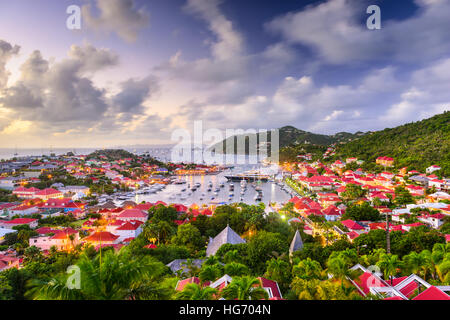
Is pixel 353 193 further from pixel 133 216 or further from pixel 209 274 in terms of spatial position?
pixel 209 274

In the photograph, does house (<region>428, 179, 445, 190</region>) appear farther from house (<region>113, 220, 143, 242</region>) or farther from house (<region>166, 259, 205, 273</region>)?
house (<region>113, 220, 143, 242</region>)

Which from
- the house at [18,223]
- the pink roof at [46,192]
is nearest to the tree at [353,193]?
the house at [18,223]

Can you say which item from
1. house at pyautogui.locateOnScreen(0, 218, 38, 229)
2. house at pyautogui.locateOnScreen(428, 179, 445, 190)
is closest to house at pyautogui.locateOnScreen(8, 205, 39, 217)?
house at pyautogui.locateOnScreen(0, 218, 38, 229)

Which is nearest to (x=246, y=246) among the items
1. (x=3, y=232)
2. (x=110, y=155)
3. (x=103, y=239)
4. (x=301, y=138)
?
(x=103, y=239)

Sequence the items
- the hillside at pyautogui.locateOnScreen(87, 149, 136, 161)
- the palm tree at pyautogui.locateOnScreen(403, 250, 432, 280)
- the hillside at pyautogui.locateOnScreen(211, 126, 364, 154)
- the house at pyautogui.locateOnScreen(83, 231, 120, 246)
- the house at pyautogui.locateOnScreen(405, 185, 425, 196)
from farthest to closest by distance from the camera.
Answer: the hillside at pyautogui.locateOnScreen(211, 126, 364, 154), the hillside at pyautogui.locateOnScreen(87, 149, 136, 161), the house at pyautogui.locateOnScreen(405, 185, 425, 196), the house at pyautogui.locateOnScreen(83, 231, 120, 246), the palm tree at pyautogui.locateOnScreen(403, 250, 432, 280)

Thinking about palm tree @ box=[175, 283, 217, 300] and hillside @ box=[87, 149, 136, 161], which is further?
hillside @ box=[87, 149, 136, 161]

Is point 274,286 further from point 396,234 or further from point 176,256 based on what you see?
point 396,234
